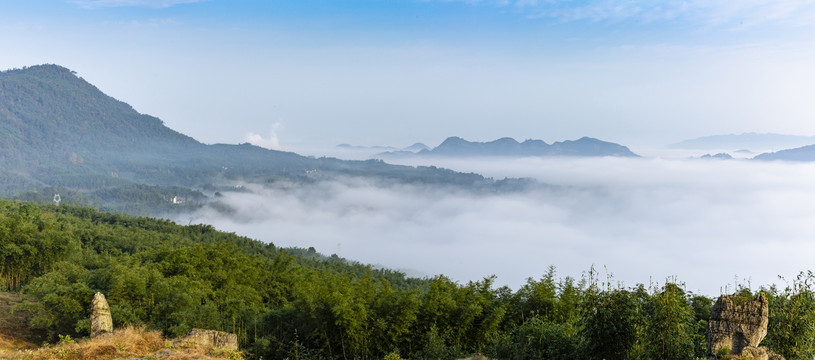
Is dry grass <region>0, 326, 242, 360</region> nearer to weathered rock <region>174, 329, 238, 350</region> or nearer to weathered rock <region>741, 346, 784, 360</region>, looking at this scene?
weathered rock <region>174, 329, 238, 350</region>

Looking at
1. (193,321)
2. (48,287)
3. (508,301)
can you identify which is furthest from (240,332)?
(508,301)

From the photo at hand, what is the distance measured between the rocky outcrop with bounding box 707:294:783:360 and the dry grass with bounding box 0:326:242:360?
11583 mm

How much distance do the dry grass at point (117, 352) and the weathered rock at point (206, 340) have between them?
561mm

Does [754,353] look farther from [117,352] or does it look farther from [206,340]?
[117,352]

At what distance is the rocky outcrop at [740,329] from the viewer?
10578mm

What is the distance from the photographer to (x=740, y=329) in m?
10.7

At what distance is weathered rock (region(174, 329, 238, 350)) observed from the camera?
13.5 m

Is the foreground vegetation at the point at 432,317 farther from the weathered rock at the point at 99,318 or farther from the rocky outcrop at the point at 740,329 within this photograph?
the weathered rock at the point at 99,318

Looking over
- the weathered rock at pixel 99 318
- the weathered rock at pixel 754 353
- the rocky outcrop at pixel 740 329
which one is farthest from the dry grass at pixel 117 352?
the weathered rock at pixel 754 353

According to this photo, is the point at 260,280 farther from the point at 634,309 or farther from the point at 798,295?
the point at 798,295

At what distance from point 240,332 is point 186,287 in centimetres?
496

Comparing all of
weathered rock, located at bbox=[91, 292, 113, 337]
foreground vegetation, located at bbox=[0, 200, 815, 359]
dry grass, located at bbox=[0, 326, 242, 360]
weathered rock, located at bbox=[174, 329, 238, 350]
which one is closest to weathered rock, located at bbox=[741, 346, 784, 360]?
foreground vegetation, located at bbox=[0, 200, 815, 359]

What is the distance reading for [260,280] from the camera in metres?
35.3

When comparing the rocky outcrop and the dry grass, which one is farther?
the dry grass
